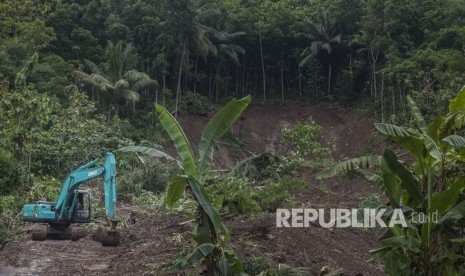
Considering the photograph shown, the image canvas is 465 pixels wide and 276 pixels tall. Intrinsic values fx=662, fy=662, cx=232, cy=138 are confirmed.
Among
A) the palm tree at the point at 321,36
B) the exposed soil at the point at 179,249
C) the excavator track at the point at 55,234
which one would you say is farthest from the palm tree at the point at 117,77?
the excavator track at the point at 55,234

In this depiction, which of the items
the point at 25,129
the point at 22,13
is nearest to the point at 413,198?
the point at 25,129

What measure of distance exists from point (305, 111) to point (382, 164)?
122 ft

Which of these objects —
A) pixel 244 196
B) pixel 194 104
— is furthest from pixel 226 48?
pixel 244 196

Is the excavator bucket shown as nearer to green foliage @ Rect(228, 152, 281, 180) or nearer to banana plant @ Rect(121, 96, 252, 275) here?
green foliage @ Rect(228, 152, 281, 180)

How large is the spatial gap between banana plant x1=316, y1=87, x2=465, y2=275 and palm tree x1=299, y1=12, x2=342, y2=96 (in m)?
36.7

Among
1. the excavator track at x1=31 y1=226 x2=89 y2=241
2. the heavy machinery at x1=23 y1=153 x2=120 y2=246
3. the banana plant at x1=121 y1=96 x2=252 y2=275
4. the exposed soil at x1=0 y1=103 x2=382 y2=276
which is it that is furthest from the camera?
the excavator track at x1=31 y1=226 x2=89 y2=241

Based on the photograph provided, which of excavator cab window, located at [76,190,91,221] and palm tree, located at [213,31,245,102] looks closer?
excavator cab window, located at [76,190,91,221]

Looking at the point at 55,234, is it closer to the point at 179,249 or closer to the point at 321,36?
the point at 179,249

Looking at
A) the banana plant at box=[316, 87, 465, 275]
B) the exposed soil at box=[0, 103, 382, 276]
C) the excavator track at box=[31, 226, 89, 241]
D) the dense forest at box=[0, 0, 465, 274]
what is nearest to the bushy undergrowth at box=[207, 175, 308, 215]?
the exposed soil at box=[0, 103, 382, 276]

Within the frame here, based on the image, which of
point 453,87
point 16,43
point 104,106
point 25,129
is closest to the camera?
point 25,129

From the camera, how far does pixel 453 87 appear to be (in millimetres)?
28578

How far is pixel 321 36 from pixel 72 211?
33.4 m

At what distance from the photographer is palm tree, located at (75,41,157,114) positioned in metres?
36.2

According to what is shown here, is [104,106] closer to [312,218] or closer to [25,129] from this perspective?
[25,129]
